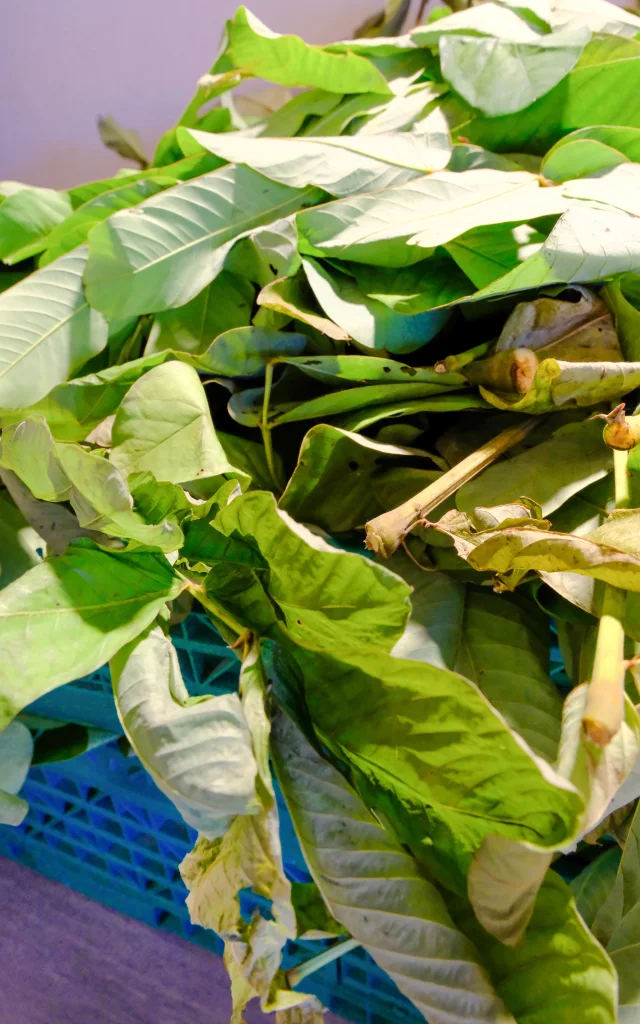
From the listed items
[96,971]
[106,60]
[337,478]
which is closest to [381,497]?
[337,478]

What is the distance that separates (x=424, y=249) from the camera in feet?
0.91

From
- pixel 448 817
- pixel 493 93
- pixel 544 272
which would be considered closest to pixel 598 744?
pixel 448 817

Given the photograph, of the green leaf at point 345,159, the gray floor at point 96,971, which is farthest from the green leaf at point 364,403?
the gray floor at point 96,971

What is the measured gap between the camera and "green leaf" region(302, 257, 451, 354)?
281 millimetres

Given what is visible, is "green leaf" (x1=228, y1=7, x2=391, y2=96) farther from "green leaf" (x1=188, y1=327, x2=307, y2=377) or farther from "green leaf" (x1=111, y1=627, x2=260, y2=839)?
"green leaf" (x1=111, y1=627, x2=260, y2=839)

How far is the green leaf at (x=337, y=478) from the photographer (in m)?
0.26

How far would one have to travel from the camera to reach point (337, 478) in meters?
0.28

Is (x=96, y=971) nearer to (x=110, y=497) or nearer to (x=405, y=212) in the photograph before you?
(x=110, y=497)

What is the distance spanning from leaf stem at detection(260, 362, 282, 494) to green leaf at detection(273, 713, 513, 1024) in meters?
0.12

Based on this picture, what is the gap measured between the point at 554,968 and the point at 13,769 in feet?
0.70

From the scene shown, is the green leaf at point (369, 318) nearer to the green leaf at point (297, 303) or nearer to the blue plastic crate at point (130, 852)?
the green leaf at point (297, 303)

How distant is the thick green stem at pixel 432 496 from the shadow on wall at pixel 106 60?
1.47ft

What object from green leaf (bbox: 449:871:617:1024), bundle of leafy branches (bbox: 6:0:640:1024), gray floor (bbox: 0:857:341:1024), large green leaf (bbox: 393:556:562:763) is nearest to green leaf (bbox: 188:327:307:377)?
bundle of leafy branches (bbox: 6:0:640:1024)

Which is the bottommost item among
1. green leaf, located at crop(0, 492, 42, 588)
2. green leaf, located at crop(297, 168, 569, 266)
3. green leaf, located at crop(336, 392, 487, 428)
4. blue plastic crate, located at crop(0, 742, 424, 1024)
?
blue plastic crate, located at crop(0, 742, 424, 1024)
